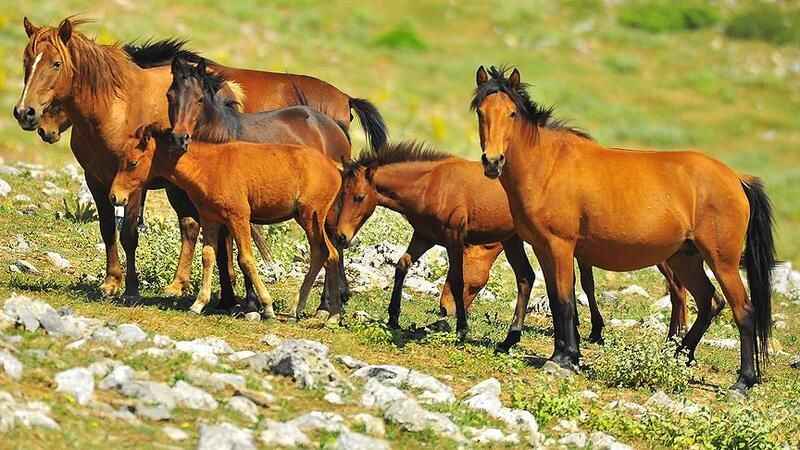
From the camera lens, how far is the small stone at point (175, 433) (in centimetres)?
845

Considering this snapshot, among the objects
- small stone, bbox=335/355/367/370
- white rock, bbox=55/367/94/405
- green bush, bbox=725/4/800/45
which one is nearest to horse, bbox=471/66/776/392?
small stone, bbox=335/355/367/370

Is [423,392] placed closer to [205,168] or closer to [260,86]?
[205,168]

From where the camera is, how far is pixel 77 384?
881cm

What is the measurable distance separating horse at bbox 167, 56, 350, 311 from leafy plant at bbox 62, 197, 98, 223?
3.08m

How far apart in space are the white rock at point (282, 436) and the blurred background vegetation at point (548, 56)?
60.3 feet

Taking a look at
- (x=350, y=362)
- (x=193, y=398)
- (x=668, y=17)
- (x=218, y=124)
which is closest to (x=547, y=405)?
(x=350, y=362)

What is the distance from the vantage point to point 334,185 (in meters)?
Answer: 12.8

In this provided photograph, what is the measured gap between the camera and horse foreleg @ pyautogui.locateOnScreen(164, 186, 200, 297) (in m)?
13.1

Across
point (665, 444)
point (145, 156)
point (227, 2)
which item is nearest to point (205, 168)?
point (145, 156)

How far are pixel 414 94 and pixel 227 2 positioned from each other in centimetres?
800

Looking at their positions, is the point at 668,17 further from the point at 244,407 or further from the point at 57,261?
the point at 244,407

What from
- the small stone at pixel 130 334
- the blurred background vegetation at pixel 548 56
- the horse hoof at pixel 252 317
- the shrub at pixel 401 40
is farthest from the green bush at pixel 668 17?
the small stone at pixel 130 334

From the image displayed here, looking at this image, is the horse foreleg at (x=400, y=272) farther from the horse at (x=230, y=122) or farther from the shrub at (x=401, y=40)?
the shrub at (x=401, y=40)

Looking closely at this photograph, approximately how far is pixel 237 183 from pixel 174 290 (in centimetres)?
147
